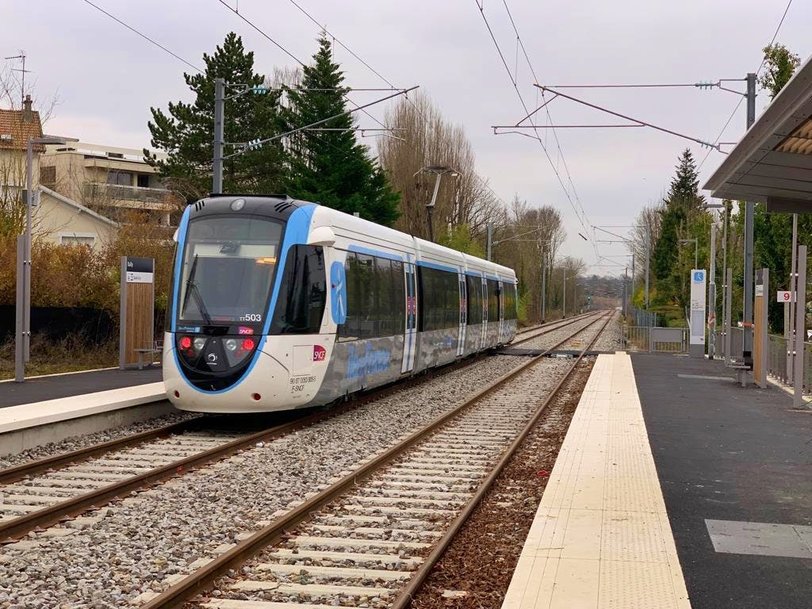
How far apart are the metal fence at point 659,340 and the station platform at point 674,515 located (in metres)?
22.4

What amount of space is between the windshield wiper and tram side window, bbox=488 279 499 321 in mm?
18866

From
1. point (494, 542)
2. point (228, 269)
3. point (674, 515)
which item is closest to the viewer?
point (494, 542)

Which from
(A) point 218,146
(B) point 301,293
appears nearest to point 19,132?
(A) point 218,146

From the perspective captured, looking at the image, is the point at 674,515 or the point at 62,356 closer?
the point at 674,515

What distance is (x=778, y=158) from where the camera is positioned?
9.42 m

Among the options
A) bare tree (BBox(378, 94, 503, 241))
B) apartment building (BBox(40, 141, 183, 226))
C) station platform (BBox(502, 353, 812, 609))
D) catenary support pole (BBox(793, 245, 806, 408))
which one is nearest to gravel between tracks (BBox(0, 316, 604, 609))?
station platform (BBox(502, 353, 812, 609))

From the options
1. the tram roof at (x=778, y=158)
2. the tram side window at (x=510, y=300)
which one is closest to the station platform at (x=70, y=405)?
the tram roof at (x=778, y=158)

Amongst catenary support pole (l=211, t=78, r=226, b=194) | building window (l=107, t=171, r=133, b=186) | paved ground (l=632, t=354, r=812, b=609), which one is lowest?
paved ground (l=632, t=354, r=812, b=609)

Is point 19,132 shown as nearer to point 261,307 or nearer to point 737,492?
point 261,307

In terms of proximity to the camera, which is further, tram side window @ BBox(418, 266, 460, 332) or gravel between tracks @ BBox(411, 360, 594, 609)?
tram side window @ BBox(418, 266, 460, 332)

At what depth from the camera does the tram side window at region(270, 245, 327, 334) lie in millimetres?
13414

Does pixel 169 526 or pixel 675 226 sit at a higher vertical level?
pixel 675 226

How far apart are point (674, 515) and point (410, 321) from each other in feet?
38.2

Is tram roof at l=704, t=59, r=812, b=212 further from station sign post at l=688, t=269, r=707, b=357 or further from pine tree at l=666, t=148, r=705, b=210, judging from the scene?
pine tree at l=666, t=148, r=705, b=210
